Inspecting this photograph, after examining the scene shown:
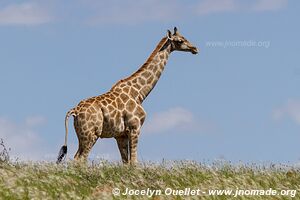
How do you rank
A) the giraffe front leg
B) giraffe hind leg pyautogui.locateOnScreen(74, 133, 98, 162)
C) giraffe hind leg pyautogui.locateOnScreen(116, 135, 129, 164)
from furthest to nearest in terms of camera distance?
giraffe hind leg pyautogui.locateOnScreen(116, 135, 129, 164) < the giraffe front leg < giraffe hind leg pyautogui.locateOnScreen(74, 133, 98, 162)

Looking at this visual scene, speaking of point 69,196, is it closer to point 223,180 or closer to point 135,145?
point 223,180

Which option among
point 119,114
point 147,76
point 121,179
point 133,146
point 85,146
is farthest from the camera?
point 147,76

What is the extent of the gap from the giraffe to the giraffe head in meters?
0.03

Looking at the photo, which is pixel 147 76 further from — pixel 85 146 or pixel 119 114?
pixel 85 146

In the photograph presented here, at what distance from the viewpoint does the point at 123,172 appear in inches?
639

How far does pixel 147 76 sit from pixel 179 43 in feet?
4.57

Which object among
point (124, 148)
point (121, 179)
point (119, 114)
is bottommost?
point (121, 179)

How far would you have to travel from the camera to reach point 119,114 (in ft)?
67.0

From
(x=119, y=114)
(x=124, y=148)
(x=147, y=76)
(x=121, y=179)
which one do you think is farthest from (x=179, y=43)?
(x=121, y=179)

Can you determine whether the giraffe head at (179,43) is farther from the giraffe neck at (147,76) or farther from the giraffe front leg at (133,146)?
the giraffe front leg at (133,146)

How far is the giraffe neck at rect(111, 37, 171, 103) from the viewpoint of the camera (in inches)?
843

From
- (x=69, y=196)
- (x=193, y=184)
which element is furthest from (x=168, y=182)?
(x=69, y=196)

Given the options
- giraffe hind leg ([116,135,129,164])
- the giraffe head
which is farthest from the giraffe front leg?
the giraffe head

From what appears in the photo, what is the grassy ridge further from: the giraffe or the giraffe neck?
the giraffe neck
